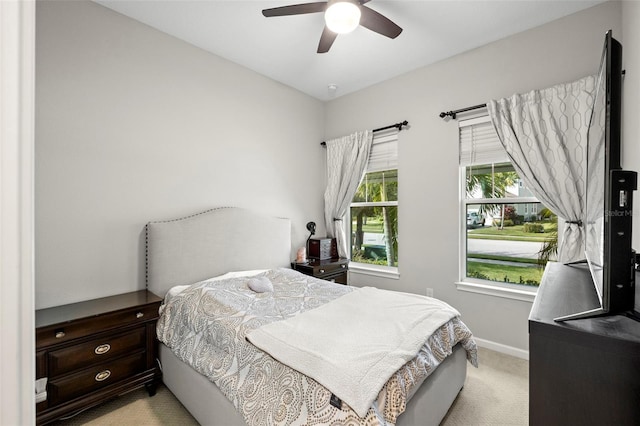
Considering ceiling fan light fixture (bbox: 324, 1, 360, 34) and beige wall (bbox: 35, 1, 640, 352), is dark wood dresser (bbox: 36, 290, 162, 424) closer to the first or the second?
beige wall (bbox: 35, 1, 640, 352)

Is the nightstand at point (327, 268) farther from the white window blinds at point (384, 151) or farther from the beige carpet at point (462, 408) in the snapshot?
the beige carpet at point (462, 408)

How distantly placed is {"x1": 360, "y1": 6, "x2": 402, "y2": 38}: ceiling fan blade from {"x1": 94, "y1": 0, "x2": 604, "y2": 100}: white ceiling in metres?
0.27

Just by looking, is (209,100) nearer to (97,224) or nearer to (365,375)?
(97,224)

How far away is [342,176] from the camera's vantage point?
3.99m

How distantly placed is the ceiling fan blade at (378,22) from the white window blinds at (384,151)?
1.41m

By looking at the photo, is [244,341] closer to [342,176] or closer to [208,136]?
[208,136]

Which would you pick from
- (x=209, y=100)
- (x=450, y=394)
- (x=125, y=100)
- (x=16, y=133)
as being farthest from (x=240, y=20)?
(x=450, y=394)

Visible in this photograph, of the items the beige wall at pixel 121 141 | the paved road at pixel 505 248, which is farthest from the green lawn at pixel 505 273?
the beige wall at pixel 121 141

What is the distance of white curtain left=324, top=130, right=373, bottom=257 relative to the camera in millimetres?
3777

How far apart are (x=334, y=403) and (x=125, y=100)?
8.92ft

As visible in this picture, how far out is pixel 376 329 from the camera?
1661 mm

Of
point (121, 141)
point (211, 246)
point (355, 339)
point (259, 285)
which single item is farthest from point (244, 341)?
point (121, 141)

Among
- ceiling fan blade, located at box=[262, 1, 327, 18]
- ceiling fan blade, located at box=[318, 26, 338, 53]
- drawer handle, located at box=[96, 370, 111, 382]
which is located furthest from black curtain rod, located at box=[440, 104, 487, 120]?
drawer handle, located at box=[96, 370, 111, 382]

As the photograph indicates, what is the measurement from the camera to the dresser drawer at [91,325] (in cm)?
170
